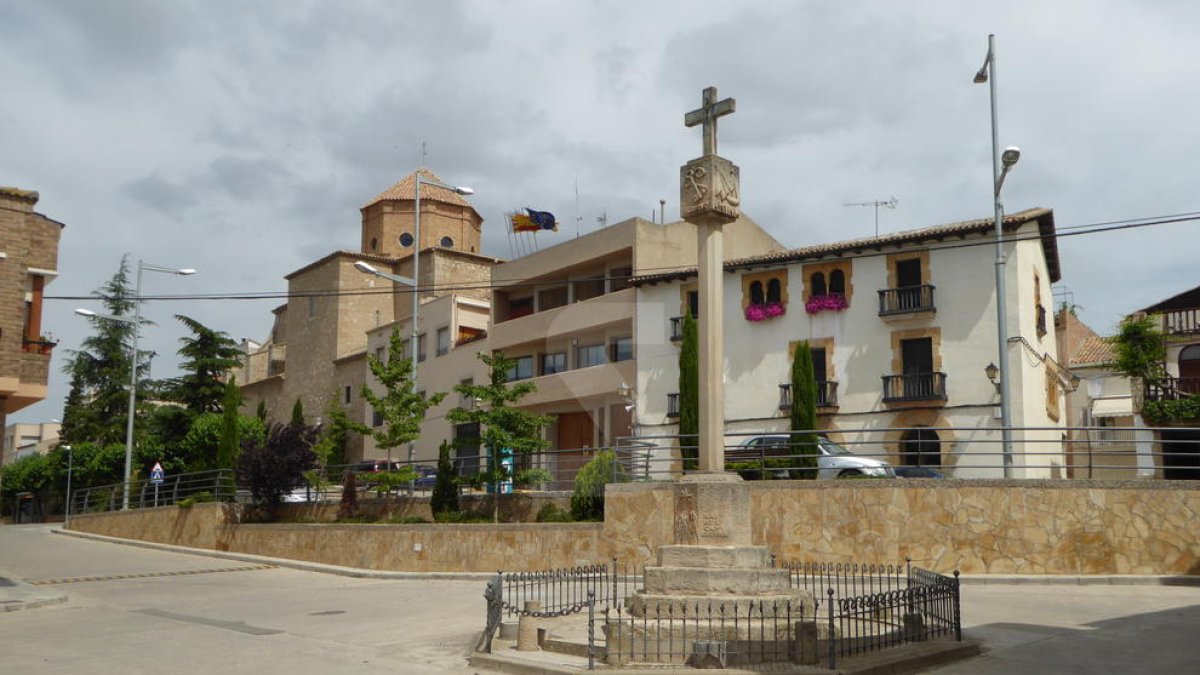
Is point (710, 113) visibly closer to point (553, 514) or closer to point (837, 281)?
point (553, 514)

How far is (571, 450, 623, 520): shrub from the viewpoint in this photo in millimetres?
Answer: 22906

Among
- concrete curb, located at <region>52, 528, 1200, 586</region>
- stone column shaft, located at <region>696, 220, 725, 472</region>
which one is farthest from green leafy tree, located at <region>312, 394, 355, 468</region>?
stone column shaft, located at <region>696, 220, 725, 472</region>

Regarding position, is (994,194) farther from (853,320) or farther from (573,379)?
(573,379)

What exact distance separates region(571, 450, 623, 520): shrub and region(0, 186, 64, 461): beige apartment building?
12442 millimetres

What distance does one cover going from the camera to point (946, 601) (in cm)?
1205

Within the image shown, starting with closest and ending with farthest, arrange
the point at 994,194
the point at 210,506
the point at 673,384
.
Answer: the point at 994,194 → the point at 210,506 → the point at 673,384

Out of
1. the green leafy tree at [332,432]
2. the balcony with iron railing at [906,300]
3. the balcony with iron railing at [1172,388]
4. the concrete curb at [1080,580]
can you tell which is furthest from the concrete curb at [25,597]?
the balcony with iron railing at [1172,388]

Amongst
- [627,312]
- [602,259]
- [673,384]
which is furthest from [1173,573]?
[602,259]

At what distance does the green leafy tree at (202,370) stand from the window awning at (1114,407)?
37318 mm

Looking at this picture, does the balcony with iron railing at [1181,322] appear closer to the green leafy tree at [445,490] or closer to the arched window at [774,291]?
the arched window at [774,291]

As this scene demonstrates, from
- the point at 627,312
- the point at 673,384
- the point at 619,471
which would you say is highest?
the point at 627,312

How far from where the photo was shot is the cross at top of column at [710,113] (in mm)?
13570

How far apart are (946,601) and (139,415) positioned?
51.6m

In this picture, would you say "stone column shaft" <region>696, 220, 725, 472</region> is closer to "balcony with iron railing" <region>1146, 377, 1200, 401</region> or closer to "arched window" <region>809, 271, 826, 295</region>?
"arched window" <region>809, 271, 826, 295</region>
